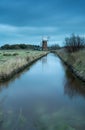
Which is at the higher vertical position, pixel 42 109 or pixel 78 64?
pixel 78 64

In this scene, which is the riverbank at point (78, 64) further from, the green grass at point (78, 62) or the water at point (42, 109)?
the water at point (42, 109)

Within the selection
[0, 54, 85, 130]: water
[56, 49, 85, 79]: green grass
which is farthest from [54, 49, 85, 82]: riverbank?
[0, 54, 85, 130]: water

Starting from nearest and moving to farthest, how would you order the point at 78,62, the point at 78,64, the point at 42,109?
the point at 42,109 → the point at 78,64 → the point at 78,62

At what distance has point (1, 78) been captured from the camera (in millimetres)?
17562

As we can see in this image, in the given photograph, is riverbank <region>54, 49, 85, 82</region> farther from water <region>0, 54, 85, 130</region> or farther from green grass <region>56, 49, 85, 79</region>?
water <region>0, 54, 85, 130</region>

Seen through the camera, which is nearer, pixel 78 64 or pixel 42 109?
pixel 42 109

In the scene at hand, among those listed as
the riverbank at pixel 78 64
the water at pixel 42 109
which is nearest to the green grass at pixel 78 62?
the riverbank at pixel 78 64

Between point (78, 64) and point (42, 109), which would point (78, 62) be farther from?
point (42, 109)

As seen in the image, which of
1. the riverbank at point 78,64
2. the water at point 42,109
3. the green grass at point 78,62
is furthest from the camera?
the green grass at point 78,62

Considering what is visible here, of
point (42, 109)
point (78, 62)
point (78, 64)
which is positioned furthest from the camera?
point (78, 62)

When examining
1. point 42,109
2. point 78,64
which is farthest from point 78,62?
point 42,109

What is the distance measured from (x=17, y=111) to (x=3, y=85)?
21.3 ft

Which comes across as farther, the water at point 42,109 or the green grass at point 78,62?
the green grass at point 78,62

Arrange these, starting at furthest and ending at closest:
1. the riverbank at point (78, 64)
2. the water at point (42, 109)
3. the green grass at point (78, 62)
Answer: the green grass at point (78, 62) → the riverbank at point (78, 64) → the water at point (42, 109)
